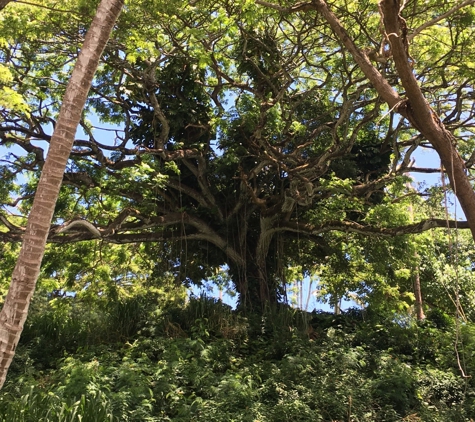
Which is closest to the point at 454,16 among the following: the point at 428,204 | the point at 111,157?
the point at 428,204

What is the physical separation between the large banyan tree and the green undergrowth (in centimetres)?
177

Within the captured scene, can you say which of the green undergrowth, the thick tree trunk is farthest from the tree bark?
the thick tree trunk

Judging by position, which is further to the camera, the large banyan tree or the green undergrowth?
the large banyan tree

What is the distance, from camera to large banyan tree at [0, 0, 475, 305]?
301 inches

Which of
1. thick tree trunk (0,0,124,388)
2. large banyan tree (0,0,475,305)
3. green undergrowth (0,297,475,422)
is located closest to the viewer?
thick tree trunk (0,0,124,388)

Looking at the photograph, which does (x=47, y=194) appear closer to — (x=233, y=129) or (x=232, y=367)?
(x=232, y=367)

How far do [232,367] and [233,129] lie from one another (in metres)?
4.32

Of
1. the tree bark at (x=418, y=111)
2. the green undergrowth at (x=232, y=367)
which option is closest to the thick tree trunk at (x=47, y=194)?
the green undergrowth at (x=232, y=367)

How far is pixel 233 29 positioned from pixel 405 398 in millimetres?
5562

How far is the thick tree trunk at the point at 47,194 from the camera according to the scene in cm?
301

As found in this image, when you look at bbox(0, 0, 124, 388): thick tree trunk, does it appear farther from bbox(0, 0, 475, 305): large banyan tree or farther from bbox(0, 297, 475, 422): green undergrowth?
bbox(0, 0, 475, 305): large banyan tree

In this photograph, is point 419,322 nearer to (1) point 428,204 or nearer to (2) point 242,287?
(1) point 428,204

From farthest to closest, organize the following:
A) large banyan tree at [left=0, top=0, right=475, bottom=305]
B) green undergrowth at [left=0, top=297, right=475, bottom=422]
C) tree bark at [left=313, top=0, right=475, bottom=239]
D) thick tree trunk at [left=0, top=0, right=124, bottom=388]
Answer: large banyan tree at [left=0, top=0, right=475, bottom=305]
green undergrowth at [left=0, top=297, right=475, bottom=422]
tree bark at [left=313, top=0, right=475, bottom=239]
thick tree trunk at [left=0, top=0, right=124, bottom=388]

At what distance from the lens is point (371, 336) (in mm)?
8266
